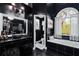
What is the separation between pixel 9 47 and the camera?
8.73 ft

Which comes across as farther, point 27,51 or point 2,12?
point 27,51

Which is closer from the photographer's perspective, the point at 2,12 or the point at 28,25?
the point at 2,12

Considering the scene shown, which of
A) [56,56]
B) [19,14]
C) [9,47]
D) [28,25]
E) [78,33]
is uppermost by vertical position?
[19,14]

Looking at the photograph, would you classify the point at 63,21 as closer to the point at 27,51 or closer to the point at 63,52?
the point at 63,52

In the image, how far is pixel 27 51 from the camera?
277 centimetres

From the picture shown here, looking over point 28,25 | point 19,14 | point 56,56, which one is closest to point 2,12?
point 19,14

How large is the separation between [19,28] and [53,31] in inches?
28.2

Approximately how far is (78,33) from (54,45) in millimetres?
547

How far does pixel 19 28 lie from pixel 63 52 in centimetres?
104

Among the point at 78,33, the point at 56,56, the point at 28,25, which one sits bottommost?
the point at 56,56

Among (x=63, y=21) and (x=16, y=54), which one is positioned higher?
(x=63, y=21)

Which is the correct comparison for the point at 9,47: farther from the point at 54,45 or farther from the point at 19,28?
the point at 54,45

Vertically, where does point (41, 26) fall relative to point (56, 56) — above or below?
above

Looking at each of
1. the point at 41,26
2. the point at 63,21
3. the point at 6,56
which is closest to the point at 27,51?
the point at 6,56
